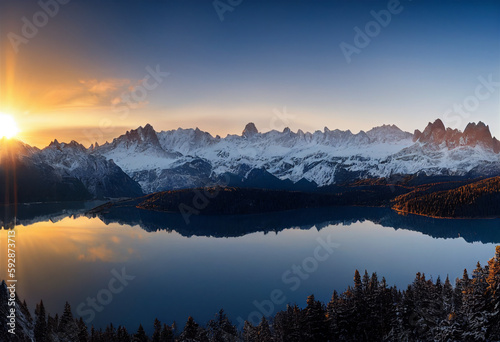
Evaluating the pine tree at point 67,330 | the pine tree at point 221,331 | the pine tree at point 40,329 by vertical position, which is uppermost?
the pine tree at point 40,329

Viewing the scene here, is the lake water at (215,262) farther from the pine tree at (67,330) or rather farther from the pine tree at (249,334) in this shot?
the pine tree at (67,330)

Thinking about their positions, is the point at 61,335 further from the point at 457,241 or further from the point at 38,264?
the point at 457,241

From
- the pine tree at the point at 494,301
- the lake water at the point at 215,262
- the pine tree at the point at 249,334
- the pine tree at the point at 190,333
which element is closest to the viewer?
the pine tree at the point at 494,301

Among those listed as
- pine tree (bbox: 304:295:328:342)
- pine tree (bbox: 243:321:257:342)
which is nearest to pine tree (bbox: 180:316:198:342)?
pine tree (bbox: 243:321:257:342)

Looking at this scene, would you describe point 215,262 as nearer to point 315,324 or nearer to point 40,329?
point 40,329

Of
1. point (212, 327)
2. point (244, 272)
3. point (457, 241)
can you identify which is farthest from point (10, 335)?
point (457, 241)

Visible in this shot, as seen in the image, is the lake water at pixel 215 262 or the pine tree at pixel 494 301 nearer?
the pine tree at pixel 494 301

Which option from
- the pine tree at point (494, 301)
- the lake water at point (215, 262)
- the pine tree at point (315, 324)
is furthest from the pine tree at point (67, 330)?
the pine tree at point (494, 301)

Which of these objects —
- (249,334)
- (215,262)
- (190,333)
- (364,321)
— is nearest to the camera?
(190,333)

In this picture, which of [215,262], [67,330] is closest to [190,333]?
[67,330]
